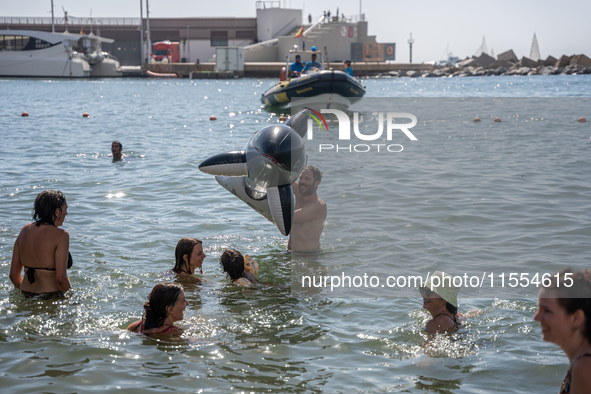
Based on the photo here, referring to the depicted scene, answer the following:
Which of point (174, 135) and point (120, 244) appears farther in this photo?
point (174, 135)

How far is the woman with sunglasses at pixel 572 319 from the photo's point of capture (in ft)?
7.78

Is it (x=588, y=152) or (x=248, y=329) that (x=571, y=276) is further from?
(x=588, y=152)

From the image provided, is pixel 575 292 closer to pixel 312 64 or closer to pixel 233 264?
Result: pixel 233 264

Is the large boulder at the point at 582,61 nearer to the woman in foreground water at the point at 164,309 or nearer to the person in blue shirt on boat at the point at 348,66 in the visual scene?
the person in blue shirt on boat at the point at 348,66

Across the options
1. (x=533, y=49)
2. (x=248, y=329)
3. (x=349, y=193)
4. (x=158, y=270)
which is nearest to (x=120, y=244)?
A: (x=158, y=270)

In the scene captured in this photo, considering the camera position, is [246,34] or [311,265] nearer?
[311,265]

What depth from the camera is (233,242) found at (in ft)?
23.6

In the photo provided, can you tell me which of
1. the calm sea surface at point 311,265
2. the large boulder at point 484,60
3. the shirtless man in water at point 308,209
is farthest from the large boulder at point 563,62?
the shirtless man in water at point 308,209

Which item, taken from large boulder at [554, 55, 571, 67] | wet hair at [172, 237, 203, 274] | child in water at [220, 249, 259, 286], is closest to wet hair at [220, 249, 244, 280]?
child in water at [220, 249, 259, 286]

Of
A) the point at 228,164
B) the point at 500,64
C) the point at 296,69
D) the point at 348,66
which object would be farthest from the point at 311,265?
the point at 500,64

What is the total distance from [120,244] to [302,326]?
3.24 m

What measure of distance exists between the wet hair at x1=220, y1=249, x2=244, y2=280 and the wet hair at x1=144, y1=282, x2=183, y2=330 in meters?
1.15

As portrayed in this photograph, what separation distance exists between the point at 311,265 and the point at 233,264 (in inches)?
44.5

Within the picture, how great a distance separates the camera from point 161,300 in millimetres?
4348
